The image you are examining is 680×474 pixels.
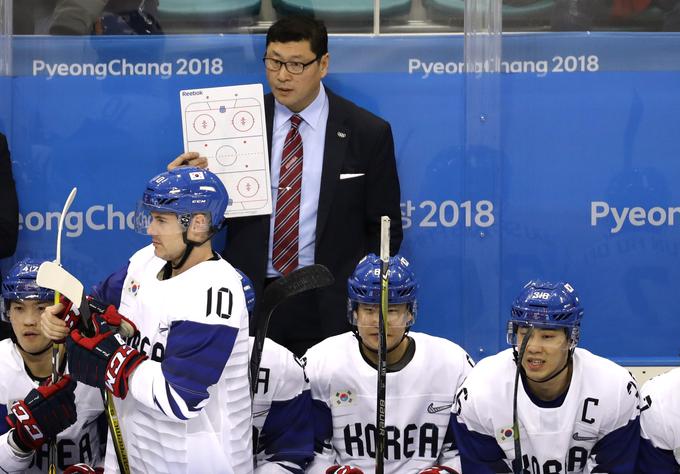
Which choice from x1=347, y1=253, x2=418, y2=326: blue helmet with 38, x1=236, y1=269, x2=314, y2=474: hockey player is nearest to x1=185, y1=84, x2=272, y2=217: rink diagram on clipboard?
x1=347, y1=253, x2=418, y2=326: blue helmet with 38

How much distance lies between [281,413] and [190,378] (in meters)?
0.86

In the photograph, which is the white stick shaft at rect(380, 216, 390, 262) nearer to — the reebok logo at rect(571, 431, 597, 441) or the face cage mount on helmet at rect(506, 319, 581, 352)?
the face cage mount on helmet at rect(506, 319, 581, 352)

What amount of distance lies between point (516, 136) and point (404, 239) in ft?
1.99

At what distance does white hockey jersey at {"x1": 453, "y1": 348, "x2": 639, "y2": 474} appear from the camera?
13.4 ft

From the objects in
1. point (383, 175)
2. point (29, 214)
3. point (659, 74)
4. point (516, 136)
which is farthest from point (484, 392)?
point (29, 214)

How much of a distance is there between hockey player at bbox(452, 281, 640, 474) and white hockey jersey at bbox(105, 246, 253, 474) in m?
0.85

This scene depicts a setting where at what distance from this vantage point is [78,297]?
3.47 meters

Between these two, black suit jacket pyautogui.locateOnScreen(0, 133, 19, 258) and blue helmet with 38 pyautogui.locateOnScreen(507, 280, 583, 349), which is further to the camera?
black suit jacket pyautogui.locateOnScreen(0, 133, 19, 258)

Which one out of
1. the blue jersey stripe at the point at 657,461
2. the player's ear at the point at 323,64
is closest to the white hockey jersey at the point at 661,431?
the blue jersey stripe at the point at 657,461

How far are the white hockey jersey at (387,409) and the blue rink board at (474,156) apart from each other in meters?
0.74

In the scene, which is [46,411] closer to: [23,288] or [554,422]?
[23,288]

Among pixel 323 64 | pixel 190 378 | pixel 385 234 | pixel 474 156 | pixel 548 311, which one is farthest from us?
pixel 474 156

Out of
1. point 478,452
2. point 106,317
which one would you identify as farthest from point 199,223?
point 478,452

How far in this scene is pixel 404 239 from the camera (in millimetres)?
4965
